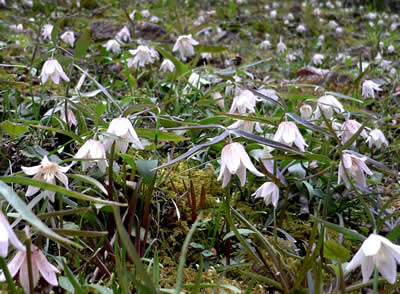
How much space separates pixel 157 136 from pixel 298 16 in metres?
6.45

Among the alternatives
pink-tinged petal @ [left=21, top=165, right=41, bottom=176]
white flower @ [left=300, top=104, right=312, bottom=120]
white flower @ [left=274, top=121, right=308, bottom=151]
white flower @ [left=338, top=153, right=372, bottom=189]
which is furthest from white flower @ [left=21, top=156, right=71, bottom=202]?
white flower @ [left=300, top=104, right=312, bottom=120]

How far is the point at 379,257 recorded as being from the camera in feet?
2.87

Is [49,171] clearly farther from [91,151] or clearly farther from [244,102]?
[244,102]

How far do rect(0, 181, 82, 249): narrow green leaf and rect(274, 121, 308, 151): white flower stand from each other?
31.8 inches

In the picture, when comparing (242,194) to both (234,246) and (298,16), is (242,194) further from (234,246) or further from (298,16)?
(298,16)

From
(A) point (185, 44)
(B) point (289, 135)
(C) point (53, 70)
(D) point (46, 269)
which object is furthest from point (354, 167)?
(A) point (185, 44)

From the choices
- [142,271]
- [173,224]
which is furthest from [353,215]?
[142,271]

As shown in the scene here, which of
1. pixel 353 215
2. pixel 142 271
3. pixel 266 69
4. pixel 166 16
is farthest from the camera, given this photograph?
pixel 166 16

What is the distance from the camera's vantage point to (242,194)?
1.62 metres

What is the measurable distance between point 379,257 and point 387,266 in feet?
0.08

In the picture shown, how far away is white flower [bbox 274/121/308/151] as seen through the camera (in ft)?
4.21

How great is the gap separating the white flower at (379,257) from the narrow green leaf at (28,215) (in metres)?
0.60

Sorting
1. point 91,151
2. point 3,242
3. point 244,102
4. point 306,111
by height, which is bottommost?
point 306,111

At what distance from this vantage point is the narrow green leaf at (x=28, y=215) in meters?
0.63
